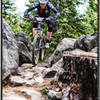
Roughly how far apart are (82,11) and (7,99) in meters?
4.75

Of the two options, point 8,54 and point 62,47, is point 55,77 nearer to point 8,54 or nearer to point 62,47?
point 8,54

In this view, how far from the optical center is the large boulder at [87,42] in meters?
5.82

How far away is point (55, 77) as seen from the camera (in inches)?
170

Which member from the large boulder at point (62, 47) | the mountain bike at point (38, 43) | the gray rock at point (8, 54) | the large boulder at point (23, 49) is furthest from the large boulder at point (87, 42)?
the gray rock at point (8, 54)

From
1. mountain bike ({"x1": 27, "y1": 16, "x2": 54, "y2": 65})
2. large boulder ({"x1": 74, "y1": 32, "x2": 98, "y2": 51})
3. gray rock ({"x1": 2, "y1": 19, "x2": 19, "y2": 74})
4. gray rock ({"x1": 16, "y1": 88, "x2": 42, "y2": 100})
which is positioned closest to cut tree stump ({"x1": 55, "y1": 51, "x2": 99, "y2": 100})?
gray rock ({"x1": 16, "y1": 88, "x2": 42, "y2": 100})

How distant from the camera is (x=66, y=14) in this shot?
6832mm

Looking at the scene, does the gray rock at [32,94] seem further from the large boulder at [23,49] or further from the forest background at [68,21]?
the forest background at [68,21]

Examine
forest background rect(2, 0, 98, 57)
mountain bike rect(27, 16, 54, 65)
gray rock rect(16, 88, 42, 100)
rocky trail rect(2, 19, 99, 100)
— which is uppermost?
forest background rect(2, 0, 98, 57)

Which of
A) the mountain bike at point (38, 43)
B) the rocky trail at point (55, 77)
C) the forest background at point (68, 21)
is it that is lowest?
the rocky trail at point (55, 77)

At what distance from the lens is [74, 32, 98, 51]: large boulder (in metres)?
5.82

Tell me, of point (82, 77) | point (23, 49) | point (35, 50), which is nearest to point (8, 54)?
point (35, 50)

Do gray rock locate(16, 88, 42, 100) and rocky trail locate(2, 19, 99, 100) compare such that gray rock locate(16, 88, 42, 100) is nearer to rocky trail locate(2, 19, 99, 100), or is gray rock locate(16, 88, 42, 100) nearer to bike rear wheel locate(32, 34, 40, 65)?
rocky trail locate(2, 19, 99, 100)

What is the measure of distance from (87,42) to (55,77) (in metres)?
2.31

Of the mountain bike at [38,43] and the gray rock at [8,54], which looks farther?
the mountain bike at [38,43]
